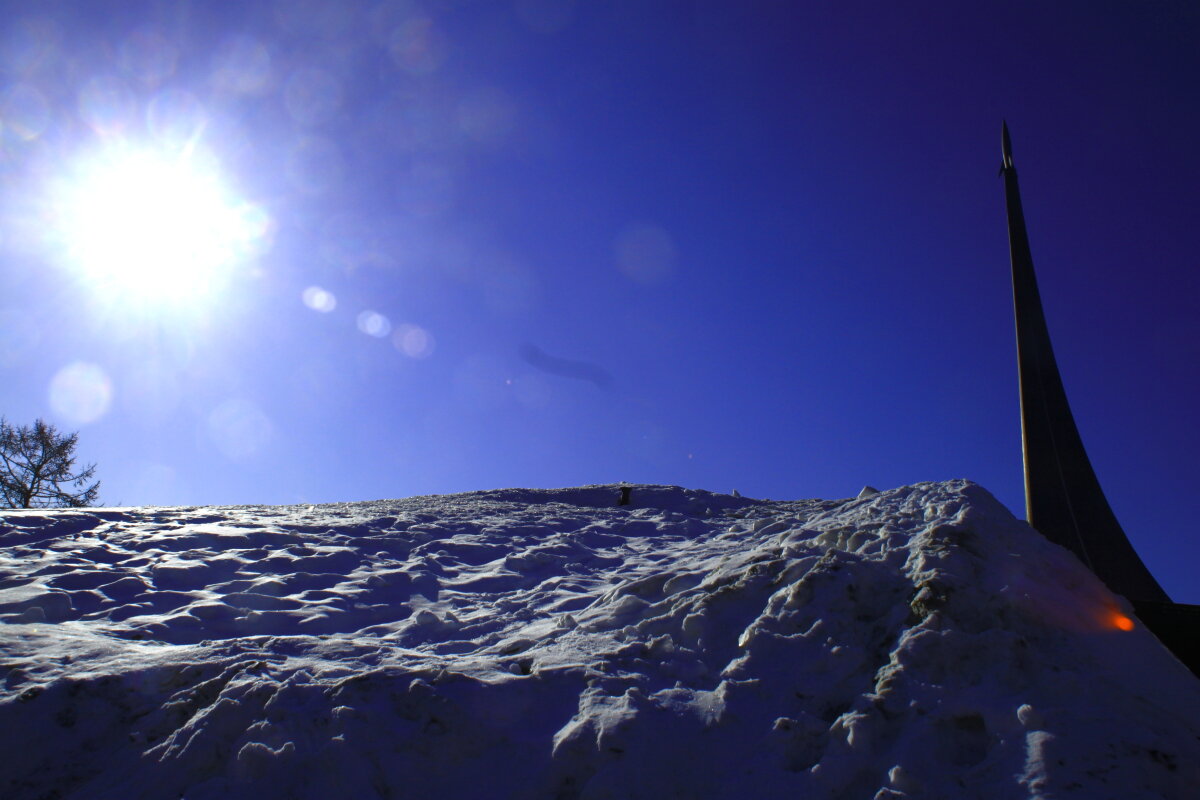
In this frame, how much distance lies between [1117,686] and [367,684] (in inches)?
157

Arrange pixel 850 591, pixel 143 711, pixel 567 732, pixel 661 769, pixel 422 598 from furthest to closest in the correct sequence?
pixel 422 598
pixel 850 591
pixel 143 711
pixel 567 732
pixel 661 769

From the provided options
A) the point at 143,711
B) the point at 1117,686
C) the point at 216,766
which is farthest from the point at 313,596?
the point at 1117,686

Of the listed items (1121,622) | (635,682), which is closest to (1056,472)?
(1121,622)

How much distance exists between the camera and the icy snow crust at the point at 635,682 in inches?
118

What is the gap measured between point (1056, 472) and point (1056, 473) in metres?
0.02

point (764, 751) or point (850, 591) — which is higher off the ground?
point (850, 591)

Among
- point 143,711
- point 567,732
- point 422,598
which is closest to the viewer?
point 567,732

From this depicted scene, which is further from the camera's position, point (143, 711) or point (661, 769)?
point (143, 711)

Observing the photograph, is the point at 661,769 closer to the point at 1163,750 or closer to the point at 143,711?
the point at 1163,750

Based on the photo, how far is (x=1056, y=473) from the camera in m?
12.9

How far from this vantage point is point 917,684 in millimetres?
3418

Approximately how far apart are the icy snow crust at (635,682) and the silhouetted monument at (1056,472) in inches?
336

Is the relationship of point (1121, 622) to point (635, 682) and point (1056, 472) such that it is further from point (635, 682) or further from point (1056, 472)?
point (1056, 472)

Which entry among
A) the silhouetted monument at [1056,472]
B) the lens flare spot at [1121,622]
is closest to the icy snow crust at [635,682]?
the lens flare spot at [1121,622]
